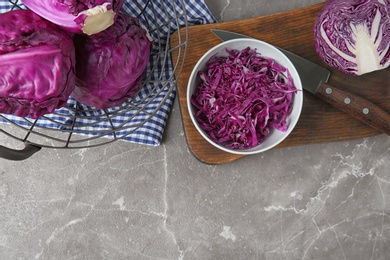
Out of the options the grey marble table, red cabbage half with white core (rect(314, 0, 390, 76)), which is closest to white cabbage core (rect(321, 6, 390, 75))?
red cabbage half with white core (rect(314, 0, 390, 76))

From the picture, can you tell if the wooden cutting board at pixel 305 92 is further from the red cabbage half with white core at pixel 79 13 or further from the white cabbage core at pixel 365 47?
the red cabbage half with white core at pixel 79 13

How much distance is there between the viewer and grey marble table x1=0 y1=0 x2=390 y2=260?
1.39 metres

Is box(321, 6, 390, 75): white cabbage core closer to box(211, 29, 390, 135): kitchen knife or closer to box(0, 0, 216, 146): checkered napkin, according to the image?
box(211, 29, 390, 135): kitchen knife

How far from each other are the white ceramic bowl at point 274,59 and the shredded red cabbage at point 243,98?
0.01m

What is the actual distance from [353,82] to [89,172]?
86 cm

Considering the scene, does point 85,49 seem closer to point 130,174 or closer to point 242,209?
point 130,174

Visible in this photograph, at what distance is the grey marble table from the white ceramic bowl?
0.19 metres

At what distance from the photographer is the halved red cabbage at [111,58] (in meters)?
1.00

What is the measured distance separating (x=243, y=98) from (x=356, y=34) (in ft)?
1.15

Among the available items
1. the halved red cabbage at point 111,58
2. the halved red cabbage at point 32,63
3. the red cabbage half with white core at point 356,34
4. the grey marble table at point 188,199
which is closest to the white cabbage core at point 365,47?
the red cabbage half with white core at point 356,34

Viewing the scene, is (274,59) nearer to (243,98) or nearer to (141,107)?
(243,98)

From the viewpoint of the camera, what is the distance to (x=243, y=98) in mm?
1210

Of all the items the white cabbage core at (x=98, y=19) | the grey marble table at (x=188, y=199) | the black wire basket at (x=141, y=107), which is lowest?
the grey marble table at (x=188, y=199)

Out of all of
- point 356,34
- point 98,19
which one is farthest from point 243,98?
point 98,19
